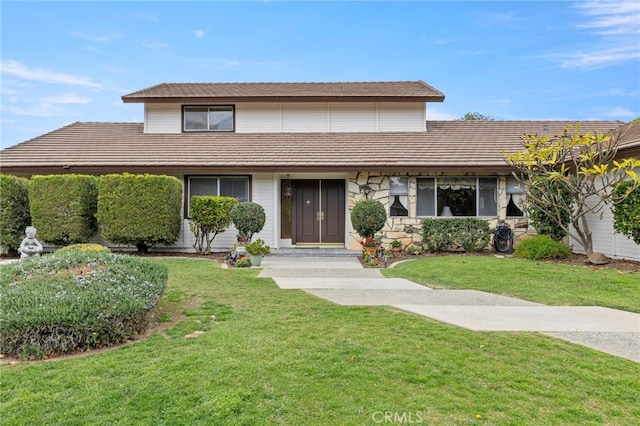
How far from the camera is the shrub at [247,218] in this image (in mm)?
10086

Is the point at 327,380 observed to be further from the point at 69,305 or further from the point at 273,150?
the point at 273,150

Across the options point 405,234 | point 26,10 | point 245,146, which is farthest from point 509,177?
point 26,10

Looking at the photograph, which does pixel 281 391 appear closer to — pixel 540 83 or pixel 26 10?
pixel 26 10

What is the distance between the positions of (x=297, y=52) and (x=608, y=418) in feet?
56.0

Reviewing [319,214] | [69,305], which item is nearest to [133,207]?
[319,214]

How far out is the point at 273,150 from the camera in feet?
41.1

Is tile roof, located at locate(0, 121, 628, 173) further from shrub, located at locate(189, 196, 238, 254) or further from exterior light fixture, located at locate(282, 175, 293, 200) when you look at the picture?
shrub, located at locate(189, 196, 238, 254)

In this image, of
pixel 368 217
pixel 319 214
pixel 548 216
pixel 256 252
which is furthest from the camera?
pixel 319 214

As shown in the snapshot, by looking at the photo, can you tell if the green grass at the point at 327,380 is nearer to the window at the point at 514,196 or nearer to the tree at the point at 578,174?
the tree at the point at 578,174

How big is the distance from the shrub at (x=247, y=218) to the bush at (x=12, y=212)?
19.6 feet

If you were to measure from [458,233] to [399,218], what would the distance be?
181cm

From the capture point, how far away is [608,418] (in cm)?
236

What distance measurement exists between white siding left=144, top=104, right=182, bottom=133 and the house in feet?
0.12

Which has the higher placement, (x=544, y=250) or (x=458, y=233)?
(x=458, y=233)
